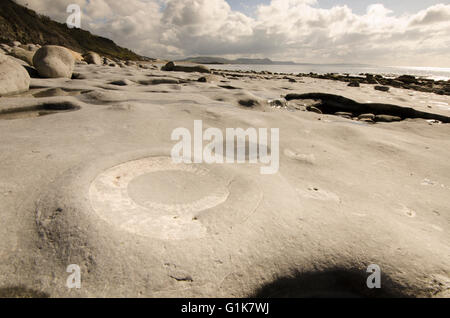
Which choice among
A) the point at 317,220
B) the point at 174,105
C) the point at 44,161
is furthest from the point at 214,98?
the point at 317,220

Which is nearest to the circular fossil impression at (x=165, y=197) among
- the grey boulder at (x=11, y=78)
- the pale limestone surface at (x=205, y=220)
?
the pale limestone surface at (x=205, y=220)

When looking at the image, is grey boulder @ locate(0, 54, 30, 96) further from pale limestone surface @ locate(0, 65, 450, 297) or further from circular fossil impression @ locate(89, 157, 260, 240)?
circular fossil impression @ locate(89, 157, 260, 240)

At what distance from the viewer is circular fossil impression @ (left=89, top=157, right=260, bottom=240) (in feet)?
4.03

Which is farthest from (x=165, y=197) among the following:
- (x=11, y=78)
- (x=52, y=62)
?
(x=52, y=62)

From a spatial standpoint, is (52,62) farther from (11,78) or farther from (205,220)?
(205,220)

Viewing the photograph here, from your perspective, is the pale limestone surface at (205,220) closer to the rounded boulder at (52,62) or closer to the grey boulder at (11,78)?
the grey boulder at (11,78)

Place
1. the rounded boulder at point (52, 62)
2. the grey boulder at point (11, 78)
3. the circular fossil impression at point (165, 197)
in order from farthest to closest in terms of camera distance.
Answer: the rounded boulder at point (52, 62), the grey boulder at point (11, 78), the circular fossil impression at point (165, 197)

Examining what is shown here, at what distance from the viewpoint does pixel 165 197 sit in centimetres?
149

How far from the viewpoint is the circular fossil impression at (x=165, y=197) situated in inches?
48.4

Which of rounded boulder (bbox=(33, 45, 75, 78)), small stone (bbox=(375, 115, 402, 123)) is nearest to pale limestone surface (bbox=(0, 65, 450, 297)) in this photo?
small stone (bbox=(375, 115, 402, 123))

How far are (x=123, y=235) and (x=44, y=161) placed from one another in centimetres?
100
